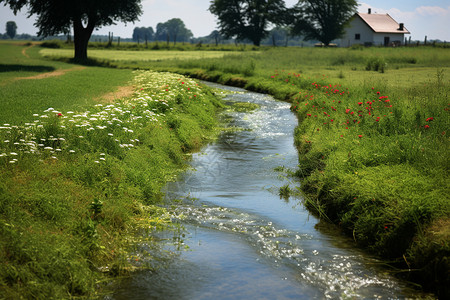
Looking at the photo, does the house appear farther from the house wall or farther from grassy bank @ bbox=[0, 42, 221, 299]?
grassy bank @ bbox=[0, 42, 221, 299]

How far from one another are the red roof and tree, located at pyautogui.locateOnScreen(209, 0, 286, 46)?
45.5ft

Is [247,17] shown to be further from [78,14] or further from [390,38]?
[78,14]

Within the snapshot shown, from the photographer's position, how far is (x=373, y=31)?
234 feet

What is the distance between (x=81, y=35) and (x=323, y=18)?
1791 inches

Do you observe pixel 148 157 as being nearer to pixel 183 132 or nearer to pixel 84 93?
pixel 183 132

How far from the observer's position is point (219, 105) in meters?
21.6

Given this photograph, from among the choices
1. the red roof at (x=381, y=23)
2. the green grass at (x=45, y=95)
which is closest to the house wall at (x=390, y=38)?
the red roof at (x=381, y=23)

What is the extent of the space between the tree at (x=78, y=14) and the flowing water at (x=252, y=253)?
3429 centimetres

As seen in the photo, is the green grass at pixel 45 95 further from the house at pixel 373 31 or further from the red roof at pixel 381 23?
the red roof at pixel 381 23

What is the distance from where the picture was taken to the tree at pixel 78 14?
40062 mm

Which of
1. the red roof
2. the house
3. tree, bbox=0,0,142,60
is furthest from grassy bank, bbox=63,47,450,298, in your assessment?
the red roof

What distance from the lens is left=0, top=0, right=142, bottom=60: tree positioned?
4006 cm

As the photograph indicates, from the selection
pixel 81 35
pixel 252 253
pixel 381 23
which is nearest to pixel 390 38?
pixel 381 23

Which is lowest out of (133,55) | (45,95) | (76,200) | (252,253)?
(252,253)
